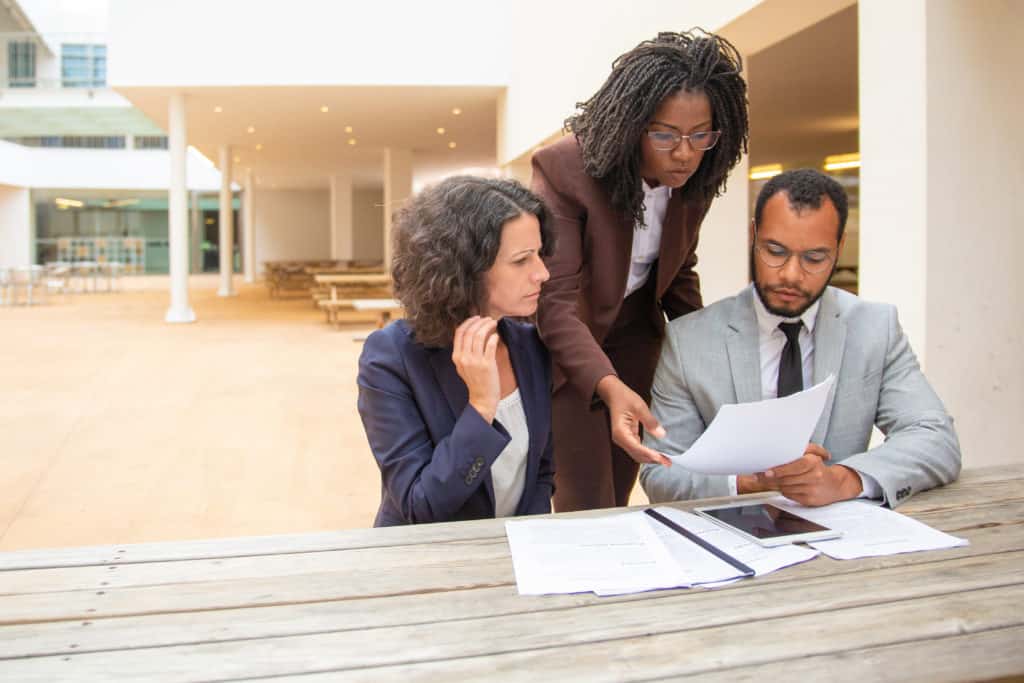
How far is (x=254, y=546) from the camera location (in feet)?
4.26

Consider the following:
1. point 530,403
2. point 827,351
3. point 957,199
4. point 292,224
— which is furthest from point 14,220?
point 827,351

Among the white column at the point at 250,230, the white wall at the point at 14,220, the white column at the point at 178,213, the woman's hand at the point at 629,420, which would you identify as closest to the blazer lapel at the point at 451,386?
the woman's hand at the point at 629,420

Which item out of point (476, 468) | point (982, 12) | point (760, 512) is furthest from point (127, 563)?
point (982, 12)

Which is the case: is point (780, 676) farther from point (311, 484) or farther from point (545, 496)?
point (311, 484)

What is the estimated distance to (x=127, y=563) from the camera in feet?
4.02

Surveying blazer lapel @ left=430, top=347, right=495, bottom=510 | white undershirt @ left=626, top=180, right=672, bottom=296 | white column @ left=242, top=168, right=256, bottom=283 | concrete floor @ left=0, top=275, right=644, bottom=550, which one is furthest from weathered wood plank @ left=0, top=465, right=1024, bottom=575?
white column @ left=242, top=168, right=256, bottom=283

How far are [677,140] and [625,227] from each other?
26 centimetres

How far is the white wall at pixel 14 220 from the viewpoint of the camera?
2683cm

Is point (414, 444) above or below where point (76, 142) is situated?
below

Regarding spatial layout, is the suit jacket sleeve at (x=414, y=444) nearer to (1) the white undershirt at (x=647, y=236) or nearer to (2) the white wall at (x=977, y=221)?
(1) the white undershirt at (x=647, y=236)

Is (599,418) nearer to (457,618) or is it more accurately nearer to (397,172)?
(457,618)

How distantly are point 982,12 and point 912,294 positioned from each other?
3.55ft

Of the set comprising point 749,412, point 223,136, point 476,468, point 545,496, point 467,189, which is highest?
point 223,136

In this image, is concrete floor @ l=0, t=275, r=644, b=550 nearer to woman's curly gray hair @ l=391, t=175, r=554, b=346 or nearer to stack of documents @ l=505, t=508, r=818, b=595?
woman's curly gray hair @ l=391, t=175, r=554, b=346
